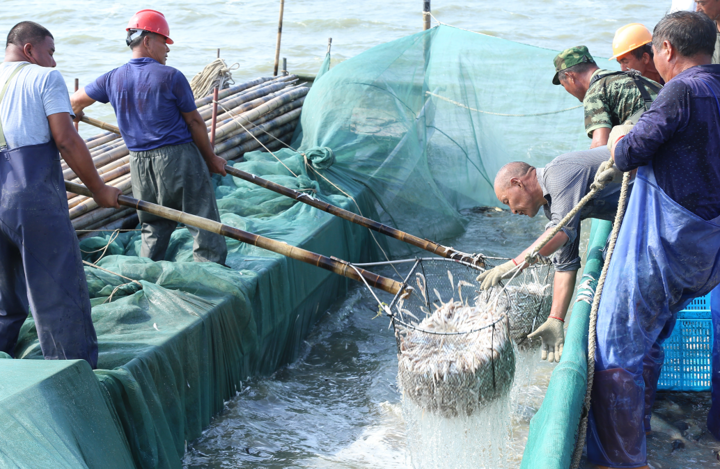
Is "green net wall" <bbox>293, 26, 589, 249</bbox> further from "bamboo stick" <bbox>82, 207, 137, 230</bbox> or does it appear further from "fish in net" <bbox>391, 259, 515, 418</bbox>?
"fish in net" <bbox>391, 259, 515, 418</bbox>

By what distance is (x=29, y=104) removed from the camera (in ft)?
9.97

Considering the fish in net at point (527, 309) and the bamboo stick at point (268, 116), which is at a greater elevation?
the bamboo stick at point (268, 116)

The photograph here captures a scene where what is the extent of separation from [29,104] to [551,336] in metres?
2.85

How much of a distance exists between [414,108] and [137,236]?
3457mm

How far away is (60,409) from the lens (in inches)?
102

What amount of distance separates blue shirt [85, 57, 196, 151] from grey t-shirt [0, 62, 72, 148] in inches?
51.6

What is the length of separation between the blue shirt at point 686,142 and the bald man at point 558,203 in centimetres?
61

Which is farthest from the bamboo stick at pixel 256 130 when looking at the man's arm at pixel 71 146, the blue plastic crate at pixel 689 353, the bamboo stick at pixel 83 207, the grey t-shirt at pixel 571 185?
the blue plastic crate at pixel 689 353

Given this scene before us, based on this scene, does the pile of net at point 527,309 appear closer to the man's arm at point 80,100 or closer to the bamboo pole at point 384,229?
the bamboo pole at point 384,229

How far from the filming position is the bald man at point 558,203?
3.30 meters

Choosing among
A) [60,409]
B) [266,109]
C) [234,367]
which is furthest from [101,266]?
[266,109]

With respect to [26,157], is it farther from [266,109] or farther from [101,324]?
[266,109]

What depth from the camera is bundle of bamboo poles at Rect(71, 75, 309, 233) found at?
17.9 feet

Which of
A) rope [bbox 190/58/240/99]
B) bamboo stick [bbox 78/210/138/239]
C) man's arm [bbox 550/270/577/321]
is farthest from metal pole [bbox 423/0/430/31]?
man's arm [bbox 550/270/577/321]
